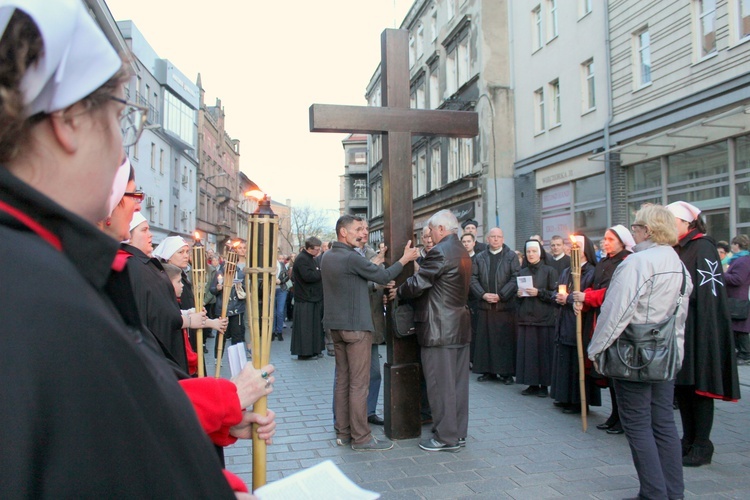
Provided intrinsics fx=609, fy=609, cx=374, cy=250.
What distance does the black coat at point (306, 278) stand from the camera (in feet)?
37.1

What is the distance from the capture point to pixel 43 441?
0.75 m

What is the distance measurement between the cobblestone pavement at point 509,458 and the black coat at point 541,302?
1065 mm

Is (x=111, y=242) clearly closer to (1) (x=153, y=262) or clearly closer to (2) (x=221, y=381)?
(2) (x=221, y=381)

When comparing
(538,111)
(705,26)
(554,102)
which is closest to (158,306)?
(705,26)

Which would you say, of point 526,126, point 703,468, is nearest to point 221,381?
point 703,468

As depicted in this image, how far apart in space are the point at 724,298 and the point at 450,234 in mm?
2395

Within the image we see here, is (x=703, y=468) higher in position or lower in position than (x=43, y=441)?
lower

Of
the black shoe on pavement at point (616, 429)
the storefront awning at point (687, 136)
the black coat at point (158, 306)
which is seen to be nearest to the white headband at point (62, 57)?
the black coat at point (158, 306)

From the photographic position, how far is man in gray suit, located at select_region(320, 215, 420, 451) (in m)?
5.77

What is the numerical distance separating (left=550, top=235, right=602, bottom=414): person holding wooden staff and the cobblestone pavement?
0.20m

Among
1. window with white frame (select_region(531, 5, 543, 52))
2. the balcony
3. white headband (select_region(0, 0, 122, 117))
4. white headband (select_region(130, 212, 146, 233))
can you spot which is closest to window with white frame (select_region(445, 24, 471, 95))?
window with white frame (select_region(531, 5, 543, 52))

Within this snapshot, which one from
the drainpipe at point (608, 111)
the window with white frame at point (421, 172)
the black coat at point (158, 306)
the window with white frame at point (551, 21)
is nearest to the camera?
the black coat at point (158, 306)

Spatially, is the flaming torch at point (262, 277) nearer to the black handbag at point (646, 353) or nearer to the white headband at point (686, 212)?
the black handbag at point (646, 353)

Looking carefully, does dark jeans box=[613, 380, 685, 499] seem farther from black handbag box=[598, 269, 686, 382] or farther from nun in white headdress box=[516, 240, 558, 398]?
nun in white headdress box=[516, 240, 558, 398]
